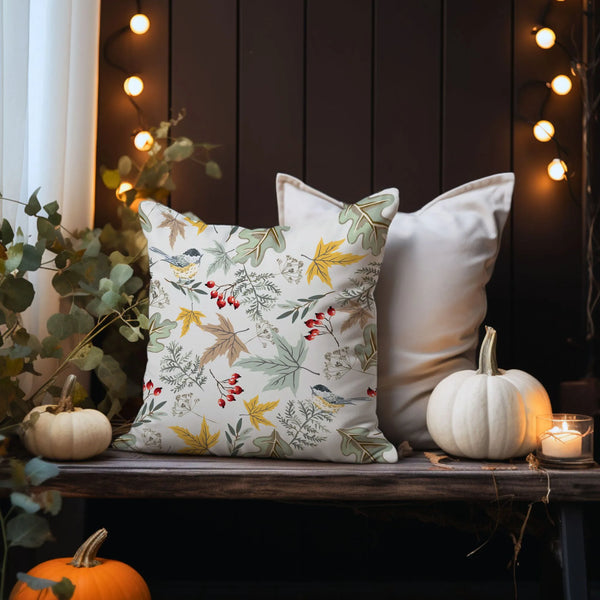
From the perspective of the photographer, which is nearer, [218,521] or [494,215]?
[494,215]

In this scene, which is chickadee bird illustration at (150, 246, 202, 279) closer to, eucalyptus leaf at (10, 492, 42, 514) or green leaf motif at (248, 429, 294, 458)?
green leaf motif at (248, 429, 294, 458)

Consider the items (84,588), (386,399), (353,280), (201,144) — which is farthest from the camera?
(201,144)

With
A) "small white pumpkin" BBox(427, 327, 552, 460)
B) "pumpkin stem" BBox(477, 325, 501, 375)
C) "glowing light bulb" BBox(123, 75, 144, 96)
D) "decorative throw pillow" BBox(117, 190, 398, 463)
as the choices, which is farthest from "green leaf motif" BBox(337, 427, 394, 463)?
"glowing light bulb" BBox(123, 75, 144, 96)

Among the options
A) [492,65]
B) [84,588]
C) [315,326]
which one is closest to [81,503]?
[84,588]

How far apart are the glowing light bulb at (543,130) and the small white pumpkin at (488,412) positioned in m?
0.62

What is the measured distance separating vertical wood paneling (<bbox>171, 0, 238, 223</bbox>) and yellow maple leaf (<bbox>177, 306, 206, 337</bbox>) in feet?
1.48

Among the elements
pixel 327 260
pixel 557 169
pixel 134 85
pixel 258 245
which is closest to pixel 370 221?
pixel 327 260

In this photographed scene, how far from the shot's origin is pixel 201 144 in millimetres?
1590

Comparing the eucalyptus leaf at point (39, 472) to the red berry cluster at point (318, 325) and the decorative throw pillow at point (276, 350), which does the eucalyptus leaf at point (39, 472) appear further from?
the red berry cluster at point (318, 325)

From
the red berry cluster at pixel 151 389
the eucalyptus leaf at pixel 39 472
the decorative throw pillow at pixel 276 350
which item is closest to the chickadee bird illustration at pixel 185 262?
the decorative throw pillow at pixel 276 350

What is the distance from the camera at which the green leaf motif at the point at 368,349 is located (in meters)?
1.21

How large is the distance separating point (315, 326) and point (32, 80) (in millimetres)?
739

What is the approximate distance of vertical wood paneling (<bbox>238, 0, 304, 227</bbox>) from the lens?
5.34ft

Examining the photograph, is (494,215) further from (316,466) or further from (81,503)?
(81,503)
